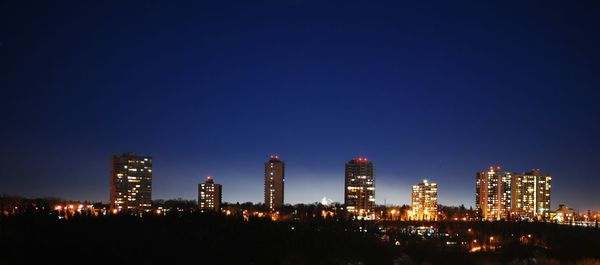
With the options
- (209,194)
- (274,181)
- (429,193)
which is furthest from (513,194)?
(209,194)

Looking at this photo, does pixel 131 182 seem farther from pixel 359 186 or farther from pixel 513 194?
pixel 513 194

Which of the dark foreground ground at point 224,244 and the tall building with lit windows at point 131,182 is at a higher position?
the tall building with lit windows at point 131,182

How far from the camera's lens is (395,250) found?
100375 millimetres

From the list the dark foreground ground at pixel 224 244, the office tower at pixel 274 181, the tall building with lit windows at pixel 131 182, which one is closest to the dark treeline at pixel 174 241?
the dark foreground ground at pixel 224 244

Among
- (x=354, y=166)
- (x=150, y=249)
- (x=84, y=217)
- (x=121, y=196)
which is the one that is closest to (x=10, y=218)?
(x=84, y=217)

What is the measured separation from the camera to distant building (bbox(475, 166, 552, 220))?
17788cm

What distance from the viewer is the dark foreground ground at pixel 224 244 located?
55.2 meters

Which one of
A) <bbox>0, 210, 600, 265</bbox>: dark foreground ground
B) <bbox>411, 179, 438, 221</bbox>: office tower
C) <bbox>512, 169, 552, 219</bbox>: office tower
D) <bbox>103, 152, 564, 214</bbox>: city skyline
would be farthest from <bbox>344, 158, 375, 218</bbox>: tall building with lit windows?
<bbox>0, 210, 600, 265</bbox>: dark foreground ground

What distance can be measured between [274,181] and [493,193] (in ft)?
198

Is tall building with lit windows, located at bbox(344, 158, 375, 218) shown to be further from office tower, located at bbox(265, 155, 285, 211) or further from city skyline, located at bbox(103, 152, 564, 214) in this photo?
office tower, located at bbox(265, 155, 285, 211)

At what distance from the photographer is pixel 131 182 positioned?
15362 centimetres

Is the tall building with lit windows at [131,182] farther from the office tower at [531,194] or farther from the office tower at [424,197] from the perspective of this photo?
the office tower at [531,194]

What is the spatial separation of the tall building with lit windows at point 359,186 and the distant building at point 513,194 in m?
29.6

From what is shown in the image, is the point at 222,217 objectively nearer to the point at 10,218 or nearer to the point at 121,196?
the point at 10,218
